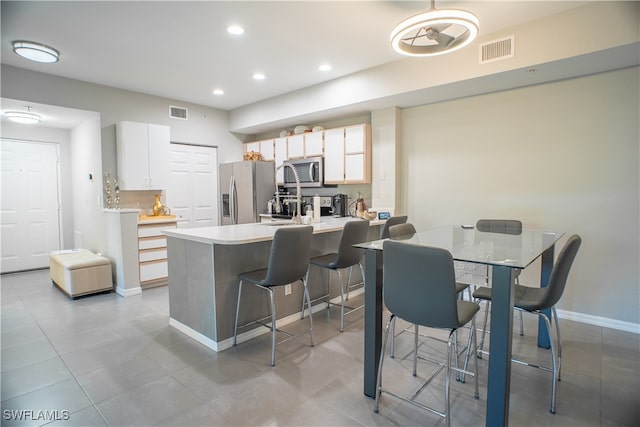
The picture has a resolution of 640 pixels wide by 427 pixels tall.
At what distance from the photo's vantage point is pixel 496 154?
374cm

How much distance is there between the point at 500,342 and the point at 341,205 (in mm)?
3532

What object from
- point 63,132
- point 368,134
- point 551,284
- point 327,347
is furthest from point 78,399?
point 63,132

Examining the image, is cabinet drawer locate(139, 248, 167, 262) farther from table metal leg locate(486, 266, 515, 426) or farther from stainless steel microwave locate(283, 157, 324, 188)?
table metal leg locate(486, 266, 515, 426)

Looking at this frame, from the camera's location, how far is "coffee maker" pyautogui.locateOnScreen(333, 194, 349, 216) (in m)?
4.98

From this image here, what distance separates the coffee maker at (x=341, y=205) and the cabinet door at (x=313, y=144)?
0.71 metres

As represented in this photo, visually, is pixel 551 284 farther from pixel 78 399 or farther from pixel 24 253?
pixel 24 253

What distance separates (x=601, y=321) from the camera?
3180mm

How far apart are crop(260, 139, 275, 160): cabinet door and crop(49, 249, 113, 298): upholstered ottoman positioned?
2877mm

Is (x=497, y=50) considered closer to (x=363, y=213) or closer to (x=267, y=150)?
(x=363, y=213)

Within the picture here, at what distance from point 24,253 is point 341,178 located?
5.41m

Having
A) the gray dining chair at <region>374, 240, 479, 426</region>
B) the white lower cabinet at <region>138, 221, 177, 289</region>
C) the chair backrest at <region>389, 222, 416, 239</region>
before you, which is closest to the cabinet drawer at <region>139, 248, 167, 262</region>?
the white lower cabinet at <region>138, 221, 177, 289</region>

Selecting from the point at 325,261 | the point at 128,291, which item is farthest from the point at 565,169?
the point at 128,291

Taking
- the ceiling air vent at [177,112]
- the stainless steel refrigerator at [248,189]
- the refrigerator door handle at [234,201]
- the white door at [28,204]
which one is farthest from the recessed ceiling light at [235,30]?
the white door at [28,204]

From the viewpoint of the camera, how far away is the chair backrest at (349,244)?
298 cm
